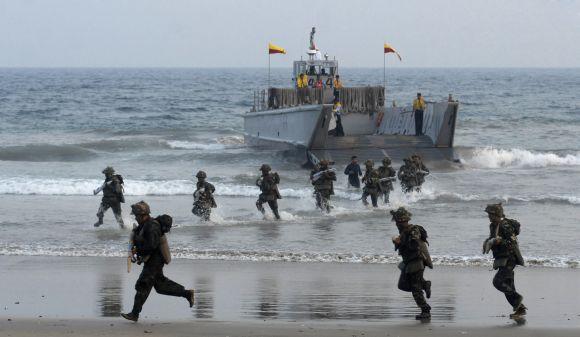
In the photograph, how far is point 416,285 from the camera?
35.7 ft

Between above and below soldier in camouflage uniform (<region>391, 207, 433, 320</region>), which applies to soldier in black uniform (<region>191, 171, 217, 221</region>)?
below

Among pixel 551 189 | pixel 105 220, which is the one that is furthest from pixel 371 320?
pixel 551 189

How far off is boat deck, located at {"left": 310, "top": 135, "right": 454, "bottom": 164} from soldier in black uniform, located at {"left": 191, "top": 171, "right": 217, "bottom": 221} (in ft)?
37.8

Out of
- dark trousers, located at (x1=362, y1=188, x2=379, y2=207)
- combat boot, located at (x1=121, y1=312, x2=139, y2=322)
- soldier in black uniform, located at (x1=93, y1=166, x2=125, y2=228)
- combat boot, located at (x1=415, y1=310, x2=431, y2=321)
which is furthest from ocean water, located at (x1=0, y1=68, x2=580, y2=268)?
combat boot, located at (x1=121, y1=312, x2=139, y2=322)

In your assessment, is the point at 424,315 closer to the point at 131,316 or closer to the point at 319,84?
the point at 131,316

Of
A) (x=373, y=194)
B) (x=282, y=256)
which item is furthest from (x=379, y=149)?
(x=282, y=256)

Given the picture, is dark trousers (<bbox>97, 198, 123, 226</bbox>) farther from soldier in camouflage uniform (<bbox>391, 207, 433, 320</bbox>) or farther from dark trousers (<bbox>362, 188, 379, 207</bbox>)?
soldier in camouflage uniform (<bbox>391, 207, 433, 320</bbox>)

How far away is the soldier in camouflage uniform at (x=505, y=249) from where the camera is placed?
35.7ft

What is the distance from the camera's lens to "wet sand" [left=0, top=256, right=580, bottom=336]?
10344 millimetres

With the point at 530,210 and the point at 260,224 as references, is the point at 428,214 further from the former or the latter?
the point at 260,224

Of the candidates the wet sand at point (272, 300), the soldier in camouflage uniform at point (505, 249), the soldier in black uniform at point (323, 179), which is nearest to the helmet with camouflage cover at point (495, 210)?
the soldier in camouflage uniform at point (505, 249)

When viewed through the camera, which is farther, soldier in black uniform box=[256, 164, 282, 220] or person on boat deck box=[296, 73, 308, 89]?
person on boat deck box=[296, 73, 308, 89]

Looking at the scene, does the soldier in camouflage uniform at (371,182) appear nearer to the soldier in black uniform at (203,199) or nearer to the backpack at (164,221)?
the soldier in black uniform at (203,199)

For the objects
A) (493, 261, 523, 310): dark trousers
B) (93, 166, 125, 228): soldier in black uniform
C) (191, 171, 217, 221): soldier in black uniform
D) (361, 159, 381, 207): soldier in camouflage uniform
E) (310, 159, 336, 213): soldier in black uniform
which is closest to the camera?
(493, 261, 523, 310): dark trousers
